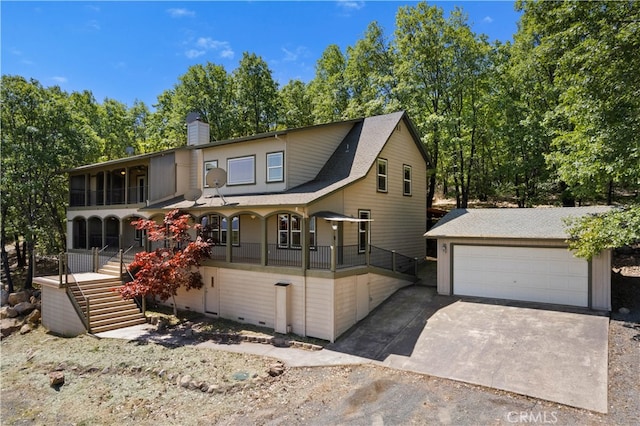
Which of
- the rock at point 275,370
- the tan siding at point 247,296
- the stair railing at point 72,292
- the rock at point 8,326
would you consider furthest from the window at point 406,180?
the rock at point 8,326

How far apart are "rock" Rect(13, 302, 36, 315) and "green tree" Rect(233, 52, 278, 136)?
2029 cm

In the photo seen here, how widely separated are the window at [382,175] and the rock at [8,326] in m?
18.5

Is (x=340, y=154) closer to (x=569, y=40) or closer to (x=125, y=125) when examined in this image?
(x=569, y=40)

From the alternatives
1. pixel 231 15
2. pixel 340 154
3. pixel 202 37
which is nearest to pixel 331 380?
pixel 340 154

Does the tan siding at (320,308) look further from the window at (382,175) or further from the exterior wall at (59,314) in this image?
the exterior wall at (59,314)

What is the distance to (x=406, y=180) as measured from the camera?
19391mm

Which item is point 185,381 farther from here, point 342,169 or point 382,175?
point 382,175

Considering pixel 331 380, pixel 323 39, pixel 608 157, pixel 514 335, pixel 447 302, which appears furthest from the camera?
pixel 323 39

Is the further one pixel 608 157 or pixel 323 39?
pixel 323 39

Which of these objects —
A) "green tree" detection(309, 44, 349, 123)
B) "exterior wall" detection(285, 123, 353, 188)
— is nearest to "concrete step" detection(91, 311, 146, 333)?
"exterior wall" detection(285, 123, 353, 188)

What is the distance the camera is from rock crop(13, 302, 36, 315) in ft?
59.9

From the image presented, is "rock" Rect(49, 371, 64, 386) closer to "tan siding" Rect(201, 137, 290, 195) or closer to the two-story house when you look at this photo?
the two-story house

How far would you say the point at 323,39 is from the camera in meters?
33.8

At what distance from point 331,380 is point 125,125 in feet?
127
